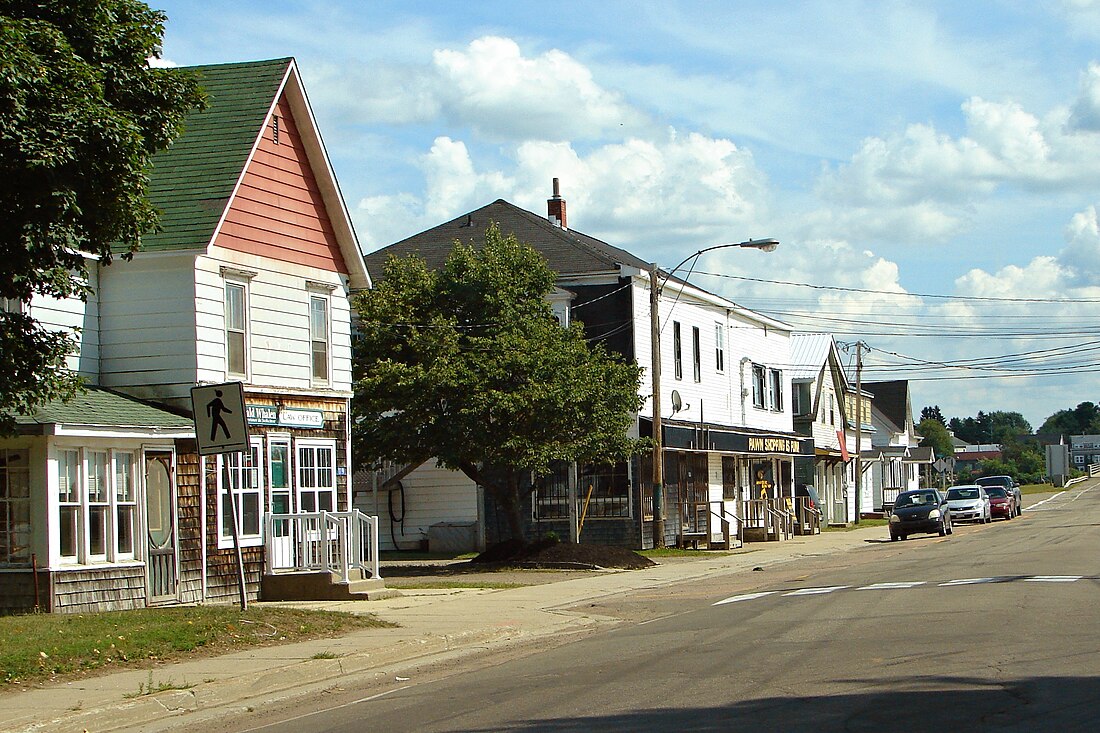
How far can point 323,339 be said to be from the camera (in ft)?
84.4

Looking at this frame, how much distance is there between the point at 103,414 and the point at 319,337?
5.98 meters

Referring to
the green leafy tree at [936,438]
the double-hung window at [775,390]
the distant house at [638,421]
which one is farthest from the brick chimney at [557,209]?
the green leafy tree at [936,438]

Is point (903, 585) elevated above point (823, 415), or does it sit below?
below

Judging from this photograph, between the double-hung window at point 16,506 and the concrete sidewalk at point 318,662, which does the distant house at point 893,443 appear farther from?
the double-hung window at point 16,506

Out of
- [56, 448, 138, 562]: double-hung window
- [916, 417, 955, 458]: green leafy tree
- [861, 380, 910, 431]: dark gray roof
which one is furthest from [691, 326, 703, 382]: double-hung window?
[916, 417, 955, 458]: green leafy tree

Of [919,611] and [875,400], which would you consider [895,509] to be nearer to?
[919,611]

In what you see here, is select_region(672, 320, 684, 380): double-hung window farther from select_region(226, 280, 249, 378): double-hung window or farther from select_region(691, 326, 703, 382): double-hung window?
select_region(226, 280, 249, 378): double-hung window

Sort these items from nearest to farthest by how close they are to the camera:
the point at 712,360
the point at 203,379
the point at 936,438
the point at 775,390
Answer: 1. the point at 203,379
2. the point at 712,360
3. the point at 775,390
4. the point at 936,438

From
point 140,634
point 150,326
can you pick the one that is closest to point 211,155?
point 150,326

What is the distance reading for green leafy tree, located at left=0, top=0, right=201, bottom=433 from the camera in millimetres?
12516

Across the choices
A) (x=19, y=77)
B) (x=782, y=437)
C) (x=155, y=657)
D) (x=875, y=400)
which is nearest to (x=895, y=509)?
(x=782, y=437)

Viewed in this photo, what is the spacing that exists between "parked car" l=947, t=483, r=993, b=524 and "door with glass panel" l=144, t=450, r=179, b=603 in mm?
34324

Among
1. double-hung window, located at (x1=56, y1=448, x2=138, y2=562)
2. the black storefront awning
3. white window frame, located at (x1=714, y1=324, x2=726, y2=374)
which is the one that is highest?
white window frame, located at (x1=714, y1=324, x2=726, y2=374)

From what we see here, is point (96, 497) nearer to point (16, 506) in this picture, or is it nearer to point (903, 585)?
point (16, 506)
